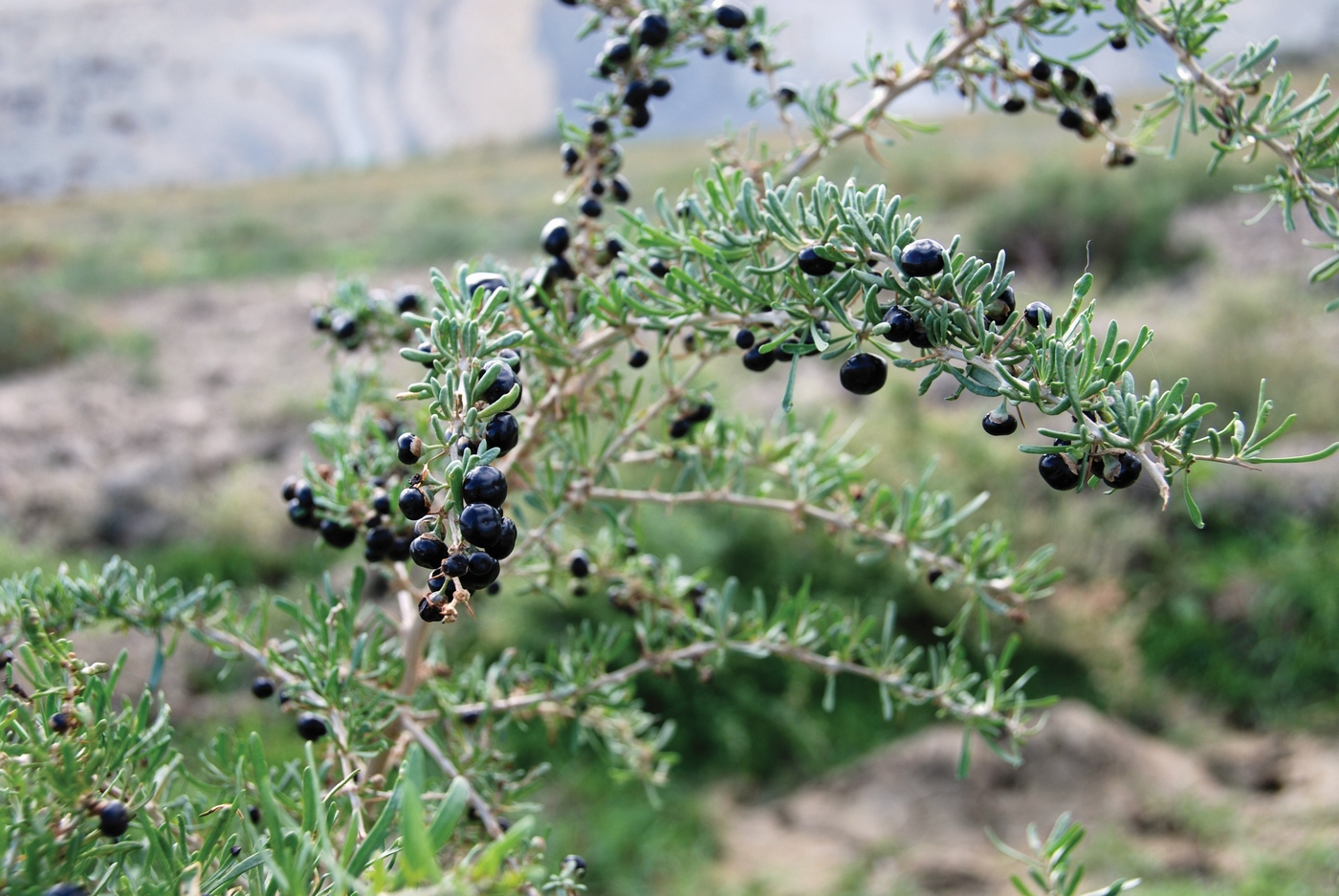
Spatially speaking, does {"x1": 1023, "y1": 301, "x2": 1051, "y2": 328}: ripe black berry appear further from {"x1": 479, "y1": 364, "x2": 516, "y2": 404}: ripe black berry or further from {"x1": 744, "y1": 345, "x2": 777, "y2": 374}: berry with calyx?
{"x1": 479, "y1": 364, "x2": 516, "y2": 404}: ripe black berry

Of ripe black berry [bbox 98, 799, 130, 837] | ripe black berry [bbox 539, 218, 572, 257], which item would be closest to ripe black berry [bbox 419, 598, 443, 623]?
ripe black berry [bbox 98, 799, 130, 837]

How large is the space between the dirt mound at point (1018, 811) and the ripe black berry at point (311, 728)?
7.55ft

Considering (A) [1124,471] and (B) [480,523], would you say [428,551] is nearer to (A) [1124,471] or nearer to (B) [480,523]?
(B) [480,523]

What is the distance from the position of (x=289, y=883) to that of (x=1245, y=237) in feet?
37.5

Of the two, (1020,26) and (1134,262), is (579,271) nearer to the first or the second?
(1020,26)

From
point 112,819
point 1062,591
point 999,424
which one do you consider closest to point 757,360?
point 999,424

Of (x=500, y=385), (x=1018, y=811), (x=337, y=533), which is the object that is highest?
(x=500, y=385)

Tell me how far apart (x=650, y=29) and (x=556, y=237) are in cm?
28

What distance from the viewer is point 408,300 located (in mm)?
1083

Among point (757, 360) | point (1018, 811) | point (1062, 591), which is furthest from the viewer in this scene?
point (1062, 591)

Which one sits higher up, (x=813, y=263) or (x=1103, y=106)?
(x=1103, y=106)

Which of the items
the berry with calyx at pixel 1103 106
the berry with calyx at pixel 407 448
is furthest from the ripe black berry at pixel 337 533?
the berry with calyx at pixel 1103 106

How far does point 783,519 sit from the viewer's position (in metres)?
3.89

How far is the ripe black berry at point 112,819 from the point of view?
2.01 feet
